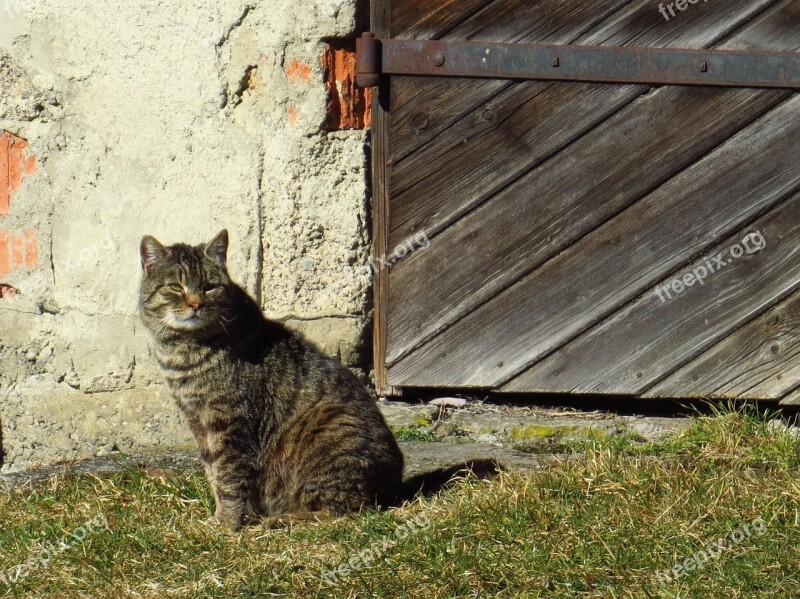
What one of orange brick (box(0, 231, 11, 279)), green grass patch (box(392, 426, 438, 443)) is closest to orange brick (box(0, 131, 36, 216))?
orange brick (box(0, 231, 11, 279))

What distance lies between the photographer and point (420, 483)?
4035mm

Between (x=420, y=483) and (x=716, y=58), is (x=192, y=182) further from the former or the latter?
(x=716, y=58)

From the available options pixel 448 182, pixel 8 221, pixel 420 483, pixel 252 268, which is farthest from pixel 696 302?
pixel 8 221

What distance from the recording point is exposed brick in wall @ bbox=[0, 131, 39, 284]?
15.2 feet

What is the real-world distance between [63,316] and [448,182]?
170 cm

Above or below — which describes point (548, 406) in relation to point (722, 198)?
below

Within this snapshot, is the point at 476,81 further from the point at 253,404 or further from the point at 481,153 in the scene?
the point at 253,404

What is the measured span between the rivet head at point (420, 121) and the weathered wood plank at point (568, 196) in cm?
40

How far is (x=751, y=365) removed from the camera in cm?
464

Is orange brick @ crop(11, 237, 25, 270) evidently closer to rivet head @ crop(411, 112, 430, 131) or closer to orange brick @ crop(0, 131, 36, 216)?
orange brick @ crop(0, 131, 36, 216)

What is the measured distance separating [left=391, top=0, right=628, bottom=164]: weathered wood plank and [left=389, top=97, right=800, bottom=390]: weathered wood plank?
68 cm

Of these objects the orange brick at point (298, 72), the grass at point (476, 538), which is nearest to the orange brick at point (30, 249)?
the grass at point (476, 538)

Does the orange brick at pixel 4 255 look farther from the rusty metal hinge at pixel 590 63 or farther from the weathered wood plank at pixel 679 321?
the weathered wood plank at pixel 679 321

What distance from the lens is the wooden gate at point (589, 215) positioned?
4.46 meters
